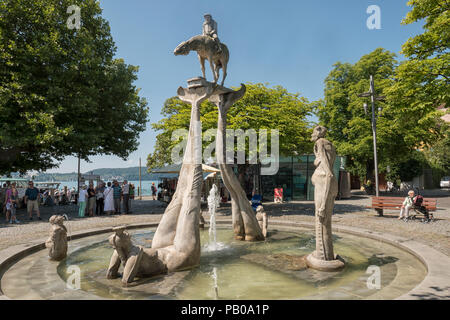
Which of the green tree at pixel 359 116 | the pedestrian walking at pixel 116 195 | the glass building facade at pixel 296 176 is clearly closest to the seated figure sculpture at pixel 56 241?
the pedestrian walking at pixel 116 195

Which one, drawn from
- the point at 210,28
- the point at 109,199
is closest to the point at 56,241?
the point at 210,28

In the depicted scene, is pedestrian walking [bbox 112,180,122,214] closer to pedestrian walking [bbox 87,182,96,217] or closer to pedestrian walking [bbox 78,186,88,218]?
pedestrian walking [bbox 87,182,96,217]

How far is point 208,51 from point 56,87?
11.0m

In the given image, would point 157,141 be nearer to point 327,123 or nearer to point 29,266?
point 327,123

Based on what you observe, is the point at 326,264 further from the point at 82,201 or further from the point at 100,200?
the point at 100,200

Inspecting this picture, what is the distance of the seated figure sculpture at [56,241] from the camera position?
21.9 ft

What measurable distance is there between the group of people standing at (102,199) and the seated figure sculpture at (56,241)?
29.8ft

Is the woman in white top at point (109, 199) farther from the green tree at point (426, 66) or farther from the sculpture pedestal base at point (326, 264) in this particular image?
the green tree at point (426, 66)

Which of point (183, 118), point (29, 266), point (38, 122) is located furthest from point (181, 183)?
point (38, 122)

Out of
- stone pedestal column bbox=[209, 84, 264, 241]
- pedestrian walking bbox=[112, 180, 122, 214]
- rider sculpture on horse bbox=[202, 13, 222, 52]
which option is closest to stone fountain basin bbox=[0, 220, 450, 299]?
stone pedestal column bbox=[209, 84, 264, 241]

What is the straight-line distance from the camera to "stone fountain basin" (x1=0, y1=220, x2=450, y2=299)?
4.59 meters

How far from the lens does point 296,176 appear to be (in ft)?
84.6

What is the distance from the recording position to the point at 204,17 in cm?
807

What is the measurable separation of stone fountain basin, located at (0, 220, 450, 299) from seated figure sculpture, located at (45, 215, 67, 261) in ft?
0.58
